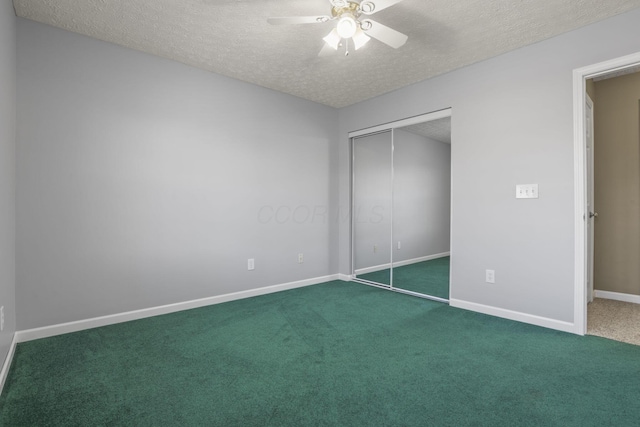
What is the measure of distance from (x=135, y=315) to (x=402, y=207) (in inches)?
130

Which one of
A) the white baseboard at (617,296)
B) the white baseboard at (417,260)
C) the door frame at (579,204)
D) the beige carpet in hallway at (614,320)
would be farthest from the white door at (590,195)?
the white baseboard at (417,260)

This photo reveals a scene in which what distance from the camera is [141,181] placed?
300 centimetres

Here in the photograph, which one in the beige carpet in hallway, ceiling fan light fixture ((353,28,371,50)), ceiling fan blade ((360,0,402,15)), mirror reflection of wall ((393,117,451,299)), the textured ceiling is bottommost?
the beige carpet in hallway

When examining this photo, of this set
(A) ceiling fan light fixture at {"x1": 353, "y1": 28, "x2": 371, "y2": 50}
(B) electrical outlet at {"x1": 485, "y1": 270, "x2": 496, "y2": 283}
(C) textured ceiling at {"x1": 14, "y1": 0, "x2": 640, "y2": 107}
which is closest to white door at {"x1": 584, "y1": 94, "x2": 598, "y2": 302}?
(B) electrical outlet at {"x1": 485, "y1": 270, "x2": 496, "y2": 283}

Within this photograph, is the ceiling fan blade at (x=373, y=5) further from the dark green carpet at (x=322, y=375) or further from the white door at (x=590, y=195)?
the white door at (x=590, y=195)

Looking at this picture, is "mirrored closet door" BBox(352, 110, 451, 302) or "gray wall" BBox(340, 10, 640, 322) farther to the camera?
"mirrored closet door" BBox(352, 110, 451, 302)

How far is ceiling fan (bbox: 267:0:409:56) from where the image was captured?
2.02 m

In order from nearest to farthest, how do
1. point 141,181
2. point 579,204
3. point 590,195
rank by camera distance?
point 579,204 → point 141,181 → point 590,195

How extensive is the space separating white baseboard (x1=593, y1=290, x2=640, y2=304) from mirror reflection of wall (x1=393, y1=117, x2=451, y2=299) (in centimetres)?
168

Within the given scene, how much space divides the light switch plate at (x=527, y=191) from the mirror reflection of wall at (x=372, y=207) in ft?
5.18

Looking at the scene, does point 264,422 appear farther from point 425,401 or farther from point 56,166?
point 56,166

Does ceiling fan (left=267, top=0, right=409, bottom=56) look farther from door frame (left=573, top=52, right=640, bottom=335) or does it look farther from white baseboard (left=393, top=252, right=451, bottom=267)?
white baseboard (left=393, top=252, right=451, bottom=267)

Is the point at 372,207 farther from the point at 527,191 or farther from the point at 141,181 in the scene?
the point at 141,181

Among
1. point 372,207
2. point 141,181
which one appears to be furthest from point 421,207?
point 141,181
